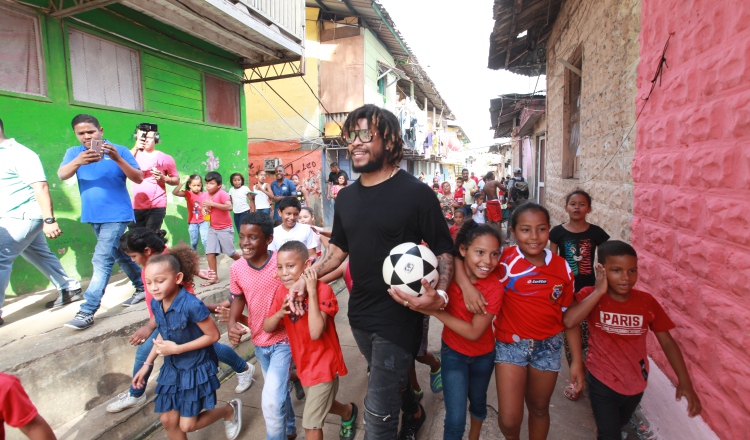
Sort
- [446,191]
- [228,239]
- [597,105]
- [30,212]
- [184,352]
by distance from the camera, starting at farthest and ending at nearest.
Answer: [446,191]
[228,239]
[597,105]
[30,212]
[184,352]

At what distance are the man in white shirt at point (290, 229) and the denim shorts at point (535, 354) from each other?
2.19m

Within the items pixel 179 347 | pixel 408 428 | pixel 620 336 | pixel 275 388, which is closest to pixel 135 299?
pixel 179 347

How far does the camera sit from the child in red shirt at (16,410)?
1.60m

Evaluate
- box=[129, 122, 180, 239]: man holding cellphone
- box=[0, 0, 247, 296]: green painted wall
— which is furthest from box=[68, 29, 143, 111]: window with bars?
box=[129, 122, 180, 239]: man holding cellphone

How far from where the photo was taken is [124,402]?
305cm

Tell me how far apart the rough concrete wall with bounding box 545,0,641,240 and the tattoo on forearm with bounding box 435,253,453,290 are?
7.19 ft

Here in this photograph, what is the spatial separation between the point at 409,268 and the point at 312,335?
0.79 m

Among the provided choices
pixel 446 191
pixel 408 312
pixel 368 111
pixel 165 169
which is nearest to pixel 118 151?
pixel 165 169

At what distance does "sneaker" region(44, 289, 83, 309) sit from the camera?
13.3 ft

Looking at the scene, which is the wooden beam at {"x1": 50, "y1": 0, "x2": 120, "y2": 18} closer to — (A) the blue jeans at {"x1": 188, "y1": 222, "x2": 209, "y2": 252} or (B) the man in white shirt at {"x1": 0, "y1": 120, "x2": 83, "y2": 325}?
(B) the man in white shirt at {"x1": 0, "y1": 120, "x2": 83, "y2": 325}

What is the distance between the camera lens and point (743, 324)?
182 centimetres

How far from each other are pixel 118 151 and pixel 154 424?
2.50 m

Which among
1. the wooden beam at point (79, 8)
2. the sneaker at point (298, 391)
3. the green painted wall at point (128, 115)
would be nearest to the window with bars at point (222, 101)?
the green painted wall at point (128, 115)

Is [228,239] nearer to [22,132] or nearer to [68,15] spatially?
[22,132]
